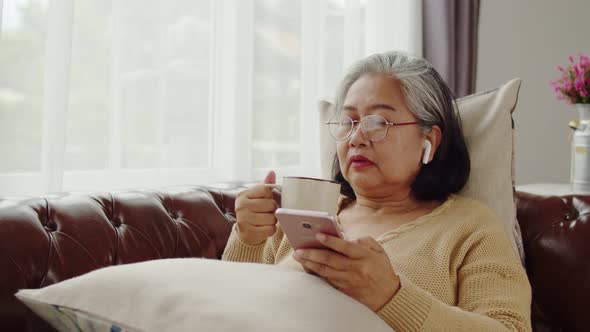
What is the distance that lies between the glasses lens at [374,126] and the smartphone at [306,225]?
19.1 inches

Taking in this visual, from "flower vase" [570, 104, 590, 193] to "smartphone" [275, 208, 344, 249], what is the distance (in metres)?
1.60

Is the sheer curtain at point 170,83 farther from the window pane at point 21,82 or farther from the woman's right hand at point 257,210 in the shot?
the woman's right hand at point 257,210

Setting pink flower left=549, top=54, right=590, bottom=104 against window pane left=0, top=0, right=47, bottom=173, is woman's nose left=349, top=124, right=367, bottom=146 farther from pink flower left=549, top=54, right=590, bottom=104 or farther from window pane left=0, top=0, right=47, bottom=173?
pink flower left=549, top=54, right=590, bottom=104

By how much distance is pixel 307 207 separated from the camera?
1055 millimetres

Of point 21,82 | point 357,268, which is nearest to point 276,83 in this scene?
point 21,82

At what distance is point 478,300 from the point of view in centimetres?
115

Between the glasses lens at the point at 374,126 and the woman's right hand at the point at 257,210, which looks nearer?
the woman's right hand at the point at 257,210

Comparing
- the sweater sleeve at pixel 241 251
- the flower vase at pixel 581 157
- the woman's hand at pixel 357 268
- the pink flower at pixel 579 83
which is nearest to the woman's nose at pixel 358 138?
the sweater sleeve at pixel 241 251

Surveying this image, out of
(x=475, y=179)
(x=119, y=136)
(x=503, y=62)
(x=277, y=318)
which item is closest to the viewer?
(x=277, y=318)

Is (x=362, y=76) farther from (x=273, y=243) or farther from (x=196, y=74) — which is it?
(x=196, y=74)

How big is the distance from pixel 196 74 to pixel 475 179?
1.20m

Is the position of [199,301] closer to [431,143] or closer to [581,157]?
[431,143]

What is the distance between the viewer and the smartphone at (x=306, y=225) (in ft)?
2.80

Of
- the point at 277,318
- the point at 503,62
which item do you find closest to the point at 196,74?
the point at 277,318
